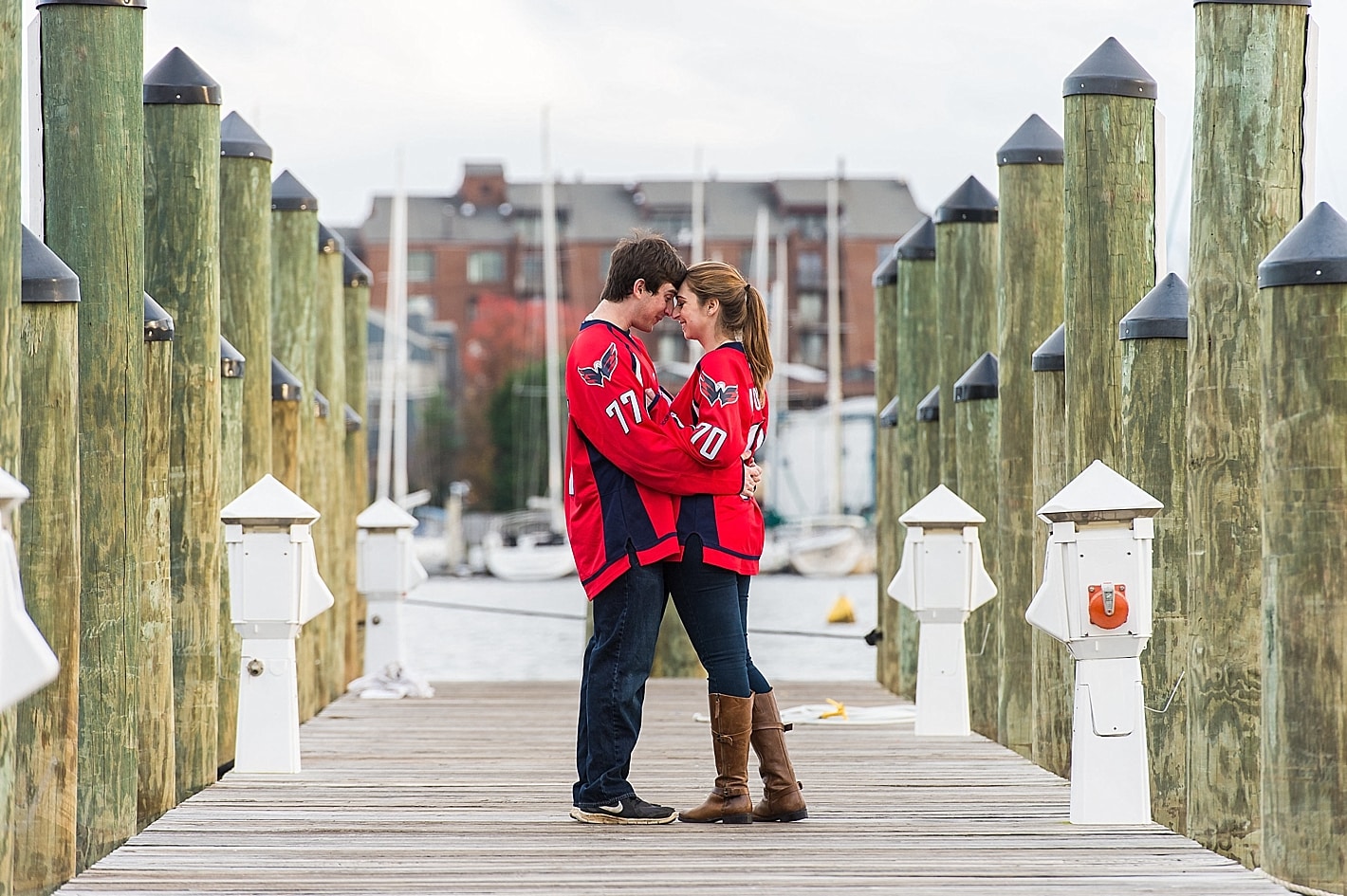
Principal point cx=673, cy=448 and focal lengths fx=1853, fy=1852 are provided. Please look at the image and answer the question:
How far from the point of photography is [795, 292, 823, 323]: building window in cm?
6762

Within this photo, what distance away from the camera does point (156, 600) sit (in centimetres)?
643

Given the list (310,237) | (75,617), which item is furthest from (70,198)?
(310,237)

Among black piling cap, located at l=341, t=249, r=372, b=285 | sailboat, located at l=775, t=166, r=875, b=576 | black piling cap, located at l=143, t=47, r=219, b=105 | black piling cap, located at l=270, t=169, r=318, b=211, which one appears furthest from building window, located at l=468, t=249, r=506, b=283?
black piling cap, located at l=143, t=47, r=219, b=105

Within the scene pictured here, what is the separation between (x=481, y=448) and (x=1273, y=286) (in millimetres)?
58577

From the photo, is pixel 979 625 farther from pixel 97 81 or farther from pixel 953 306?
pixel 97 81

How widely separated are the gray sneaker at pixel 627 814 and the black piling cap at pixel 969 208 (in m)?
4.89

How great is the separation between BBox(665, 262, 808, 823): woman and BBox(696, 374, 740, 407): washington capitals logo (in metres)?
0.01

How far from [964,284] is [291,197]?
149 inches

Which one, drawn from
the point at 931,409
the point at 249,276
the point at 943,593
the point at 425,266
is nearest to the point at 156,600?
the point at 249,276

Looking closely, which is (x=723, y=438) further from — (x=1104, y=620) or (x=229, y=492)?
(x=229, y=492)

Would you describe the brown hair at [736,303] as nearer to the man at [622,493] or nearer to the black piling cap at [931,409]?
the man at [622,493]

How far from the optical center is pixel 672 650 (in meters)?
12.2

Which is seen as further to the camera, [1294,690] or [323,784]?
[323,784]

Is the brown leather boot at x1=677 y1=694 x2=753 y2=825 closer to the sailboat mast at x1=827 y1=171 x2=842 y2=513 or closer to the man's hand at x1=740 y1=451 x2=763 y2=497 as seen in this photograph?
the man's hand at x1=740 y1=451 x2=763 y2=497
